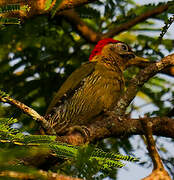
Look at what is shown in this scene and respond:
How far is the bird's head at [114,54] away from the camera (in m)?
5.92

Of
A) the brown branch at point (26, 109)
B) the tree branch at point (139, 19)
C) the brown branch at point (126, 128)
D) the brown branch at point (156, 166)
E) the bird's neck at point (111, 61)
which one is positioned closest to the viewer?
the brown branch at point (156, 166)

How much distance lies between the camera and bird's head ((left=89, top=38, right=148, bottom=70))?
19.4 ft

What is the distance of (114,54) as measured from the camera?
20.1 feet

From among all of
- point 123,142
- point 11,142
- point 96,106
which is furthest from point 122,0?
point 11,142

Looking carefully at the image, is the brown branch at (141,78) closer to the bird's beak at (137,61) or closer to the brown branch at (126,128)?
the brown branch at (126,128)

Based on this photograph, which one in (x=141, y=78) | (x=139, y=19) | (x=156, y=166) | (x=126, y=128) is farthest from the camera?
(x=139, y=19)

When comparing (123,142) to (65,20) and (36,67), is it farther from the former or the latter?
(65,20)

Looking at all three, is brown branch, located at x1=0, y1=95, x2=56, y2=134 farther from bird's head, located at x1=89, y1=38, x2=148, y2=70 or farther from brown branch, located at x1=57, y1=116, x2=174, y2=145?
bird's head, located at x1=89, y1=38, x2=148, y2=70

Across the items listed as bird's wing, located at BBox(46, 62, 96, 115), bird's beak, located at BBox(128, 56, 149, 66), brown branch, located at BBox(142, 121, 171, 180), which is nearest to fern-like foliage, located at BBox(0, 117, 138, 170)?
brown branch, located at BBox(142, 121, 171, 180)

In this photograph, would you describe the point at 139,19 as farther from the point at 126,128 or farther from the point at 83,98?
the point at 126,128

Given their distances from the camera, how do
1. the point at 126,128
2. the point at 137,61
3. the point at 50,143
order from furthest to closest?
the point at 137,61 → the point at 126,128 → the point at 50,143

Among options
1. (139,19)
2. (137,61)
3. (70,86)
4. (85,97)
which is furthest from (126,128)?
(139,19)

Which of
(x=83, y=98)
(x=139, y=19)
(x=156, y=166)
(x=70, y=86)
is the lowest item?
(x=83, y=98)

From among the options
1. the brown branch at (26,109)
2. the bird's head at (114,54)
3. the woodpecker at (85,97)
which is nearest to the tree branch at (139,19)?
the bird's head at (114,54)
